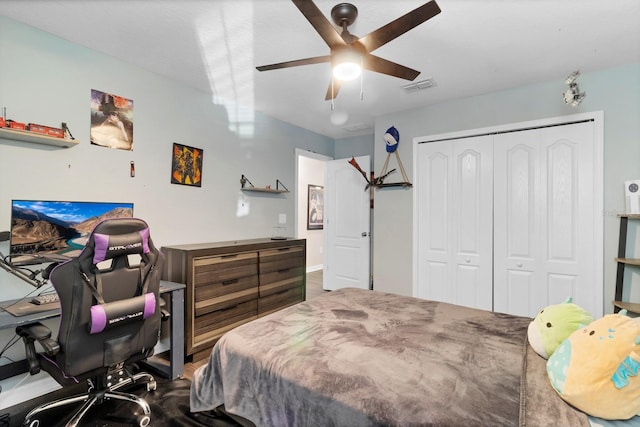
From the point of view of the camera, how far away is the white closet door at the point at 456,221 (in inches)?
132

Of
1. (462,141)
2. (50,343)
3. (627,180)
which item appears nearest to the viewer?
(50,343)

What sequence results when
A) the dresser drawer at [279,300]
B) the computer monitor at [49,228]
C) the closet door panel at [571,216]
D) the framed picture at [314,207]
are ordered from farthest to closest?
the framed picture at [314,207]
the dresser drawer at [279,300]
the closet door panel at [571,216]
the computer monitor at [49,228]

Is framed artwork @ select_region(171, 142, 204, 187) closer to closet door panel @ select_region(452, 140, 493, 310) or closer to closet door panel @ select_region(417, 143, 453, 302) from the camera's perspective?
closet door panel @ select_region(417, 143, 453, 302)

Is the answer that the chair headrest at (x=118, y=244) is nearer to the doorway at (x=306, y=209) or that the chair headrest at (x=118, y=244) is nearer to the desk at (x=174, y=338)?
the desk at (x=174, y=338)

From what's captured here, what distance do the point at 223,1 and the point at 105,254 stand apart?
1652 mm

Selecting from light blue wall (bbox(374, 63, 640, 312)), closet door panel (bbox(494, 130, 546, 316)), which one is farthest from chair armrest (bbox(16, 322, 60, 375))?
closet door panel (bbox(494, 130, 546, 316))

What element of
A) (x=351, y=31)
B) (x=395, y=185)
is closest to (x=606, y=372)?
(x=351, y=31)

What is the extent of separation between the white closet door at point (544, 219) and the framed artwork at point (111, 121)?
3.66m

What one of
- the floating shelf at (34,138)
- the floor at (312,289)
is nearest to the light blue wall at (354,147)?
the floor at (312,289)

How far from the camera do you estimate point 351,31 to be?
2.18 metres

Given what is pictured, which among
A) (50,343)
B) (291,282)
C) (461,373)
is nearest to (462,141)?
(291,282)

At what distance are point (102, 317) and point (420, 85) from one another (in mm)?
3221

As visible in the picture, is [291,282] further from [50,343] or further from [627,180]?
[627,180]

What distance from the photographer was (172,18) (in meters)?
2.04
